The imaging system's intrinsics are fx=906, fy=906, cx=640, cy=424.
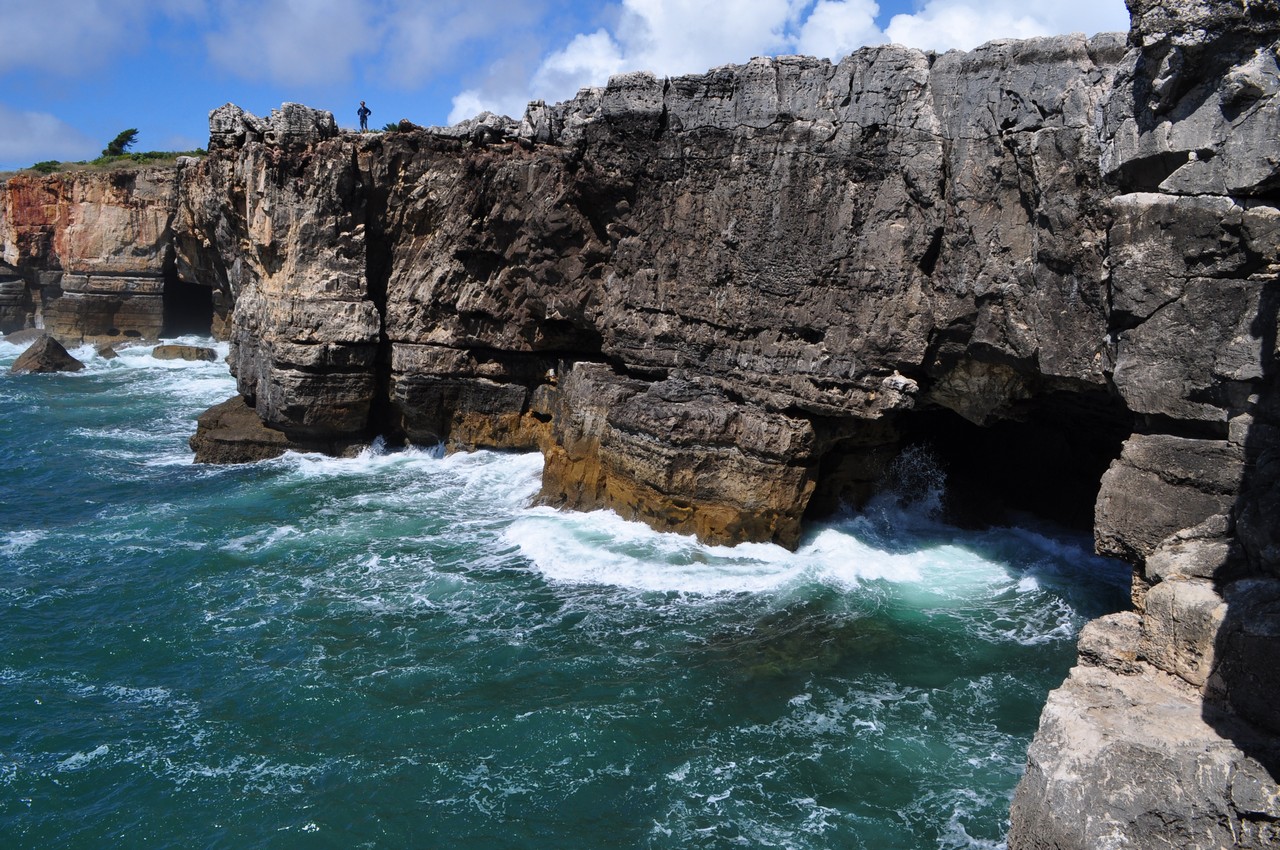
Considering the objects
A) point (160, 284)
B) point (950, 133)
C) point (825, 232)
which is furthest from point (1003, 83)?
point (160, 284)

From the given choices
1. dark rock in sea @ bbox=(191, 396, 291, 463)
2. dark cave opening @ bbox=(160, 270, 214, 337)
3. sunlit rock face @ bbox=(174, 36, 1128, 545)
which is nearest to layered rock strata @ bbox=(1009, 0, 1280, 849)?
sunlit rock face @ bbox=(174, 36, 1128, 545)

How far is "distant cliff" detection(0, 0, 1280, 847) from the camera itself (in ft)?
30.9

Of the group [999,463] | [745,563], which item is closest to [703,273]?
[745,563]

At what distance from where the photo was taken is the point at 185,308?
52.3 metres

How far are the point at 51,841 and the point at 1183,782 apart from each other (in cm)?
1251

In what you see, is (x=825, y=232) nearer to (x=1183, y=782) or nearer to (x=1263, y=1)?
(x=1263, y=1)

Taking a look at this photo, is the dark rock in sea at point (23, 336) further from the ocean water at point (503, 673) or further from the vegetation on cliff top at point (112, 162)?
the ocean water at point (503, 673)

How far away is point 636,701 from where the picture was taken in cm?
1382

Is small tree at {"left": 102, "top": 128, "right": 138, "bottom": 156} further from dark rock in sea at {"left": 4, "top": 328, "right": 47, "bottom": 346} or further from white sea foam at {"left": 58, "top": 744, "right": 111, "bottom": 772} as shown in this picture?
white sea foam at {"left": 58, "top": 744, "right": 111, "bottom": 772}

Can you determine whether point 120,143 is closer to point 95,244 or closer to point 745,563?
point 95,244

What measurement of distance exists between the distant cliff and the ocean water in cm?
248

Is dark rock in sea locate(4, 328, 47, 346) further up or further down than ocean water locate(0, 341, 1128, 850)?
further up

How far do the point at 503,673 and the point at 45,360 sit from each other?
124ft

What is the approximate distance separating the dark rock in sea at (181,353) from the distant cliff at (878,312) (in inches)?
385
